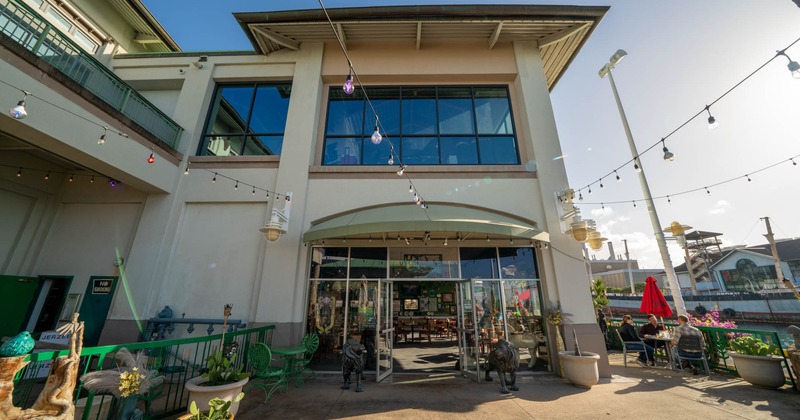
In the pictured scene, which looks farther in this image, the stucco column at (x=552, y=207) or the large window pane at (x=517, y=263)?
the large window pane at (x=517, y=263)

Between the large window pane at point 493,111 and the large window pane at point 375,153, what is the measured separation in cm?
314

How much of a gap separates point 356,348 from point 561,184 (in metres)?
6.84

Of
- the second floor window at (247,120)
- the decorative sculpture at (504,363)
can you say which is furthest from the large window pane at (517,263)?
the second floor window at (247,120)

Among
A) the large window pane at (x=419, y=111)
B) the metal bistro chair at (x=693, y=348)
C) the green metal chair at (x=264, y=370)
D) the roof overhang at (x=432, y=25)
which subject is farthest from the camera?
the large window pane at (x=419, y=111)

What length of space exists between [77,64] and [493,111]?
11.0 meters

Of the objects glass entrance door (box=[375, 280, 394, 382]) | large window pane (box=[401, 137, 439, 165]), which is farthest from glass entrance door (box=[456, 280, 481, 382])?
large window pane (box=[401, 137, 439, 165])

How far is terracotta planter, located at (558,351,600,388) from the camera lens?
227 inches

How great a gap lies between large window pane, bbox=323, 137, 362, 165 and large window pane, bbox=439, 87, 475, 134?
2802 millimetres

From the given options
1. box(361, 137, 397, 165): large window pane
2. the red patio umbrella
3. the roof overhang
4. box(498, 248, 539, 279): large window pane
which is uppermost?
the roof overhang

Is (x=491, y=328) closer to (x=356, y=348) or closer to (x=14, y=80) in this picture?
(x=356, y=348)

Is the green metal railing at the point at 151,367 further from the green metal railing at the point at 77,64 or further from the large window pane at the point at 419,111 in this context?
the large window pane at the point at 419,111

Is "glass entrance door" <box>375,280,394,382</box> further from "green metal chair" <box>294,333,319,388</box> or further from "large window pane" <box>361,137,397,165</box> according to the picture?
"large window pane" <box>361,137,397,165</box>

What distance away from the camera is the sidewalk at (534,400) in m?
4.52

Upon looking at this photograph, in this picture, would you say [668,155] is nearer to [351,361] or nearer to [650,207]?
[650,207]
